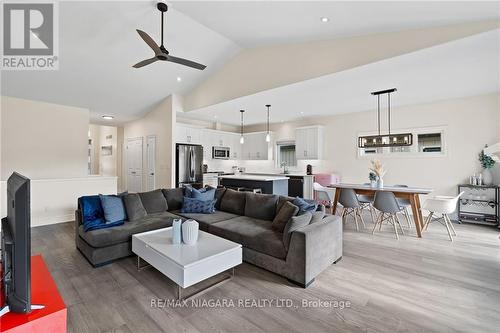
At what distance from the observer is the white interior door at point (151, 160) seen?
276 inches

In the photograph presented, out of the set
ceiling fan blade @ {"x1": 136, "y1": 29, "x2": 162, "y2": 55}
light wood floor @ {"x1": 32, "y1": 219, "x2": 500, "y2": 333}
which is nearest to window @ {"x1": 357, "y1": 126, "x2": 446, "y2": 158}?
light wood floor @ {"x1": 32, "y1": 219, "x2": 500, "y2": 333}

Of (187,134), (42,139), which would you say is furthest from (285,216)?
(42,139)

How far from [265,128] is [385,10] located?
6.32m

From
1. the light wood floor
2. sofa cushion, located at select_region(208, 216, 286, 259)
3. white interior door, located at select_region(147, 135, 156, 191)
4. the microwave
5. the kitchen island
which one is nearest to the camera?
the light wood floor

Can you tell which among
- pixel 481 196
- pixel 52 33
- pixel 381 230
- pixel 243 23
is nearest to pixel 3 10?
pixel 52 33

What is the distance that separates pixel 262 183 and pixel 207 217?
239 cm

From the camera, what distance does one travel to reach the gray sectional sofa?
8.38 ft

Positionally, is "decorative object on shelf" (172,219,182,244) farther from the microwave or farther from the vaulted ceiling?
the microwave

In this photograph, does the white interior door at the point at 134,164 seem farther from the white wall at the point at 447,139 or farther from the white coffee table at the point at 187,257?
the white wall at the point at 447,139

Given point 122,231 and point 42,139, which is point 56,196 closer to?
point 42,139

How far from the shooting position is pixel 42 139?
19.2ft

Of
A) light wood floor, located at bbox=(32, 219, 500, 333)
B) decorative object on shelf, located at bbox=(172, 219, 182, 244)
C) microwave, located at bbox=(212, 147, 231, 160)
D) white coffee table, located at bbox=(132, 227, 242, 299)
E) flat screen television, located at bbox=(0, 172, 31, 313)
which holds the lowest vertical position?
light wood floor, located at bbox=(32, 219, 500, 333)

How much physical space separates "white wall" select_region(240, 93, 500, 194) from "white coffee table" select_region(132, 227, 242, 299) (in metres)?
5.30

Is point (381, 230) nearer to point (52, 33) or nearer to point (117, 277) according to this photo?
point (117, 277)
